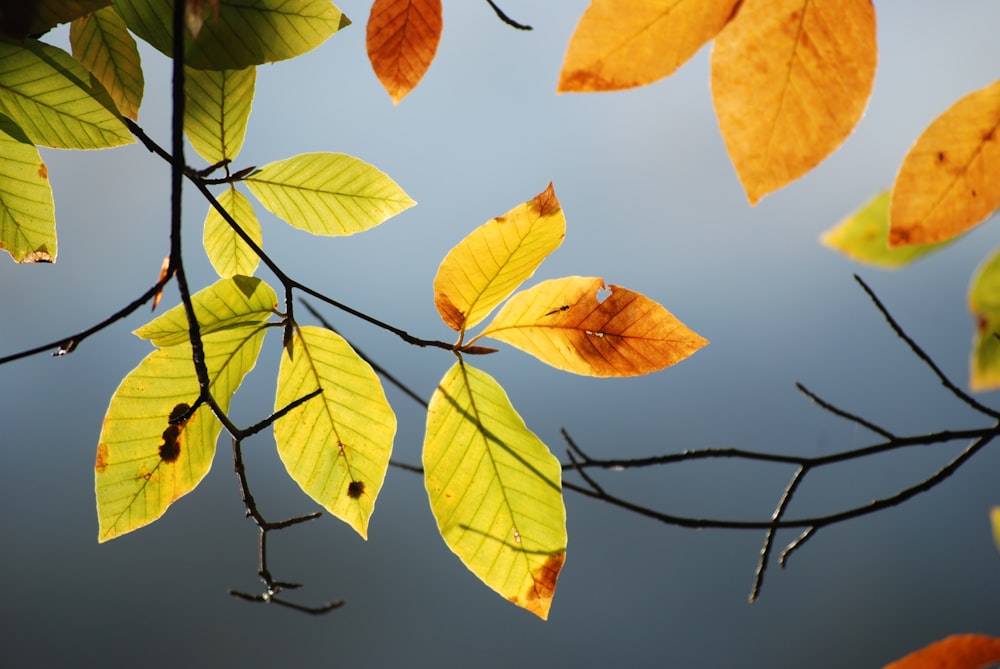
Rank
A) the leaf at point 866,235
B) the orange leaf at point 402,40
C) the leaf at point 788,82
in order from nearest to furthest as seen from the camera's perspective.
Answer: the leaf at point 788,82, the leaf at point 866,235, the orange leaf at point 402,40

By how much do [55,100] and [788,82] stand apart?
47cm

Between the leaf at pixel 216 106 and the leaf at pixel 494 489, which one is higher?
the leaf at pixel 216 106

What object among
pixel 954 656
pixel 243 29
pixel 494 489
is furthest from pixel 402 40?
pixel 954 656

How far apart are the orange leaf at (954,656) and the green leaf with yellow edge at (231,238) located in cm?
54

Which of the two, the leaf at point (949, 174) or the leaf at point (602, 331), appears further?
the leaf at point (602, 331)

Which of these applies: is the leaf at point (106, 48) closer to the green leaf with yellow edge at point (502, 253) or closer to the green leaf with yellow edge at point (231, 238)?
the green leaf with yellow edge at point (231, 238)

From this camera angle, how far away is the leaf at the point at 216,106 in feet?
1.78

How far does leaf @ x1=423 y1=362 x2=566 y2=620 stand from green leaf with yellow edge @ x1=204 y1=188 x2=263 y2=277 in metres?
0.23

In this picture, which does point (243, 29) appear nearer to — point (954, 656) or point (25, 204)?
point (25, 204)

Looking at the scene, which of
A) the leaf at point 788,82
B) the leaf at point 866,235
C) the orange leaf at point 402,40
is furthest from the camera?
the orange leaf at point 402,40

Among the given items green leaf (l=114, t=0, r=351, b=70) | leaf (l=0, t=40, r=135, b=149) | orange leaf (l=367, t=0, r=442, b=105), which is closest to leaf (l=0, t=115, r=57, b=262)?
leaf (l=0, t=40, r=135, b=149)

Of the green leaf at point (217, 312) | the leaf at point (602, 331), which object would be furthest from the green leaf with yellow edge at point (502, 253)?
the green leaf at point (217, 312)

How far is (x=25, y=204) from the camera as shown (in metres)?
0.50

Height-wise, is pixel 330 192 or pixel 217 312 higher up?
pixel 330 192
